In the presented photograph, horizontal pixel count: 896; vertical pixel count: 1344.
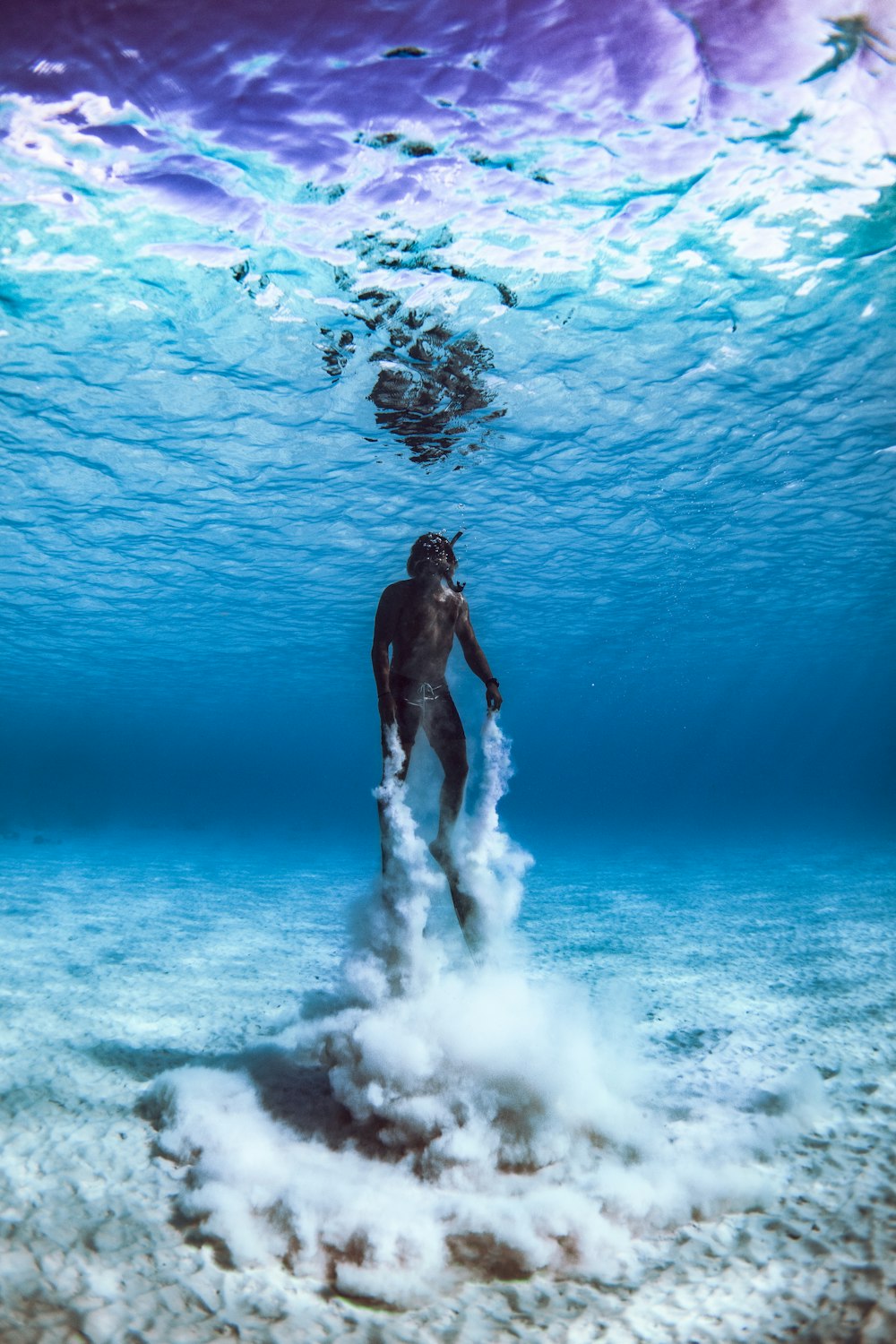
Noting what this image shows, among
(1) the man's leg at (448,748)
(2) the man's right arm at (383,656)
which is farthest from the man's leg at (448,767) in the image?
(2) the man's right arm at (383,656)

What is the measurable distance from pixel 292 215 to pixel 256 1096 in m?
10.2

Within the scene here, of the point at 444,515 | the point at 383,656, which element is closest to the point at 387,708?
the point at 383,656

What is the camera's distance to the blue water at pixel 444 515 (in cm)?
308

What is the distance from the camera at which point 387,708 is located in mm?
5535

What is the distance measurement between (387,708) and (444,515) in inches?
566

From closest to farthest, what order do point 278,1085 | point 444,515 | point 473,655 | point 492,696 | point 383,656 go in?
point 278,1085
point 383,656
point 492,696
point 473,655
point 444,515

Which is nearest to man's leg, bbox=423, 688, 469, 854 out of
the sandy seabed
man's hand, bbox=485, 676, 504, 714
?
man's hand, bbox=485, 676, 504, 714

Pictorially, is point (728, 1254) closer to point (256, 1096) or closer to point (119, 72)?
point (256, 1096)

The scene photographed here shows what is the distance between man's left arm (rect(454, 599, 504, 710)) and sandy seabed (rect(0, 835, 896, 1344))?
1.99 metres

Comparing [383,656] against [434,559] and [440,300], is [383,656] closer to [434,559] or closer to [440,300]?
[434,559]

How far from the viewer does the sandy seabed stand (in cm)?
259

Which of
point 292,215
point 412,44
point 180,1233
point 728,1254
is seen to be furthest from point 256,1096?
point 292,215

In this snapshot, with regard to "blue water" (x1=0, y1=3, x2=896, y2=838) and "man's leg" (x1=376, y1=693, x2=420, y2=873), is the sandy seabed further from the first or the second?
"blue water" (x1=0, y1=3, x2=896, y2=838)

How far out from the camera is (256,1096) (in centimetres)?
431
